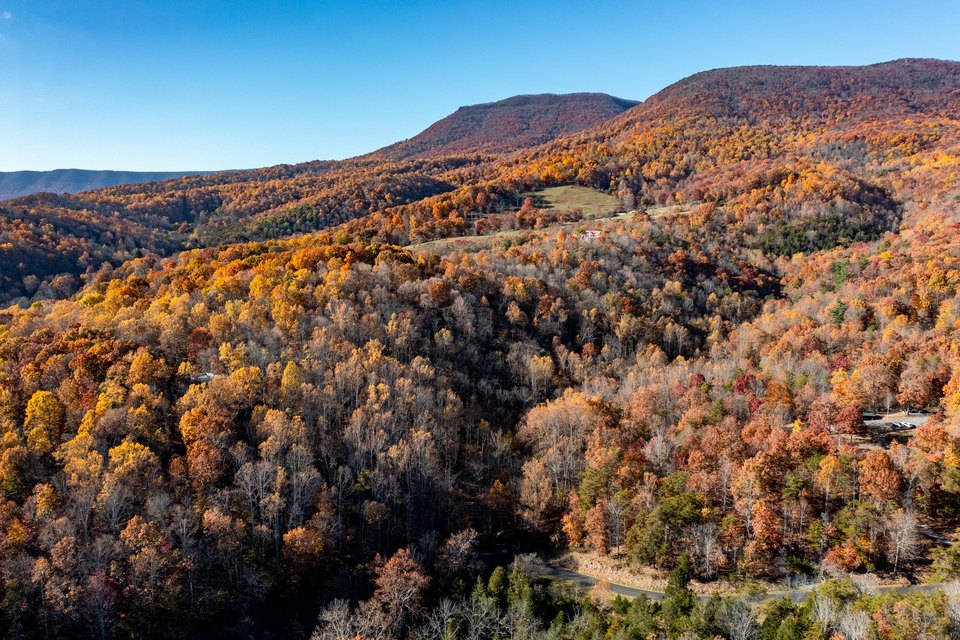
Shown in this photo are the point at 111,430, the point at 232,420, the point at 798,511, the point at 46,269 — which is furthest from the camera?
the point at 46,269

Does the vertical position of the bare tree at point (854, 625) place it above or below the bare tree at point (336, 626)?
above

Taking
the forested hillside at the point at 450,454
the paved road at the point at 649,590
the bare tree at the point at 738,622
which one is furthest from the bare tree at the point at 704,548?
the bare tree at the point at 738,622

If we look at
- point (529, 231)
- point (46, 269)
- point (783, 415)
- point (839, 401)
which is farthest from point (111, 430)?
point (46, 269)

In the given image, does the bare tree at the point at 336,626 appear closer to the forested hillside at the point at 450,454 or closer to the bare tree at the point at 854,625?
the forested hillside at the point at 450,454

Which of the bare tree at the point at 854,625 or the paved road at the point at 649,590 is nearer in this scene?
the bare tree at the point at 854,625

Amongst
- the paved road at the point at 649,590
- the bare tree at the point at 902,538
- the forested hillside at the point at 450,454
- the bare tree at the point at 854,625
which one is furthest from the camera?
the forested hillside at the point at 450,454

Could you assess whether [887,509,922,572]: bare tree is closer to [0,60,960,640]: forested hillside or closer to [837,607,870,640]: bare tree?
[0,60,960,640]: forested hillside

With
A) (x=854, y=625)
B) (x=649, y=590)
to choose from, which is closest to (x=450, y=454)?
(x=649, y=590)

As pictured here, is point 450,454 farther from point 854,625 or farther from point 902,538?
point 902,538

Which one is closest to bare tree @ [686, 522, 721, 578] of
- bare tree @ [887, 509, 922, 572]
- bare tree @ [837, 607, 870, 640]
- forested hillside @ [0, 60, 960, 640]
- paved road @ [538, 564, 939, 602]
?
forested hillside @ [0, 60, 960, 640]

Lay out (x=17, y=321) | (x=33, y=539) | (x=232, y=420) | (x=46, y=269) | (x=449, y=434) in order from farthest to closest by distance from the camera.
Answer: (x=46, y=269)
(x=17, y=321)
(x=449, y=434)
(x=232, y=420)
(x=33, y=539)

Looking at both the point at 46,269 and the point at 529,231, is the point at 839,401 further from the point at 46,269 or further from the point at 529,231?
the point at 46,269
